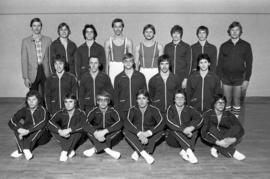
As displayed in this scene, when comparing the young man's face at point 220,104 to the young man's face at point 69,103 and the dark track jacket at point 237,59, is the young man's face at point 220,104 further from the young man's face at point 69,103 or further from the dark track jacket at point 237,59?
the young man's face at point 69,103

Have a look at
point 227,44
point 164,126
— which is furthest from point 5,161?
point 227,44

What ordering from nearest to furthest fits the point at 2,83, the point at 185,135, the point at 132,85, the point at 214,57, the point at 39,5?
1. the point at 185,135
2. the point at 132,85
3. the point at 214,57
4. the point at 39,5
5. the point at 2,83

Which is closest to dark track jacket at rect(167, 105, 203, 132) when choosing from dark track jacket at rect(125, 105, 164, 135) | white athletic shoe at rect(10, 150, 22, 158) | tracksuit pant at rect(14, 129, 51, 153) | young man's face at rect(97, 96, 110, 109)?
dark track jacket at rect(125, 105, 164, 135)

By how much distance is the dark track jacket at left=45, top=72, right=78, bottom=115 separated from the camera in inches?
148

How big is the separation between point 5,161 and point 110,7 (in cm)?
339

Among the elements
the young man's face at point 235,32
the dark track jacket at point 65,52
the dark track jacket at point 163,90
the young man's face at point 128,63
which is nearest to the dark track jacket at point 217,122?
the dark track jacket at point 163,90

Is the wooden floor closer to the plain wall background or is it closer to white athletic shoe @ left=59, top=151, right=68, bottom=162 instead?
white athletic shoe @ left=59, top=151, right=68, bottom=162

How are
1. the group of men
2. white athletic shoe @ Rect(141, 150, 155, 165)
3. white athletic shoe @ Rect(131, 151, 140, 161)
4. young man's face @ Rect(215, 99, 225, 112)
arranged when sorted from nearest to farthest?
white athletic shoe @ Rect(141, 150, 155, 165), white athletic shoe @ Rect(131, 151, 140, 161), the group of men, young man's face @ Rect(215, 99, 225, 112)

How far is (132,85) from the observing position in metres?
3.72

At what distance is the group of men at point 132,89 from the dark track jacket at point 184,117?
0.01 m

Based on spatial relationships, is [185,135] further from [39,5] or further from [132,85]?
[39,5]

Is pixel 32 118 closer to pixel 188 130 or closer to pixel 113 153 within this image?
pixel 113 153

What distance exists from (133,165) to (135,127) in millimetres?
423

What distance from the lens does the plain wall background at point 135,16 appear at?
18.4 feet
